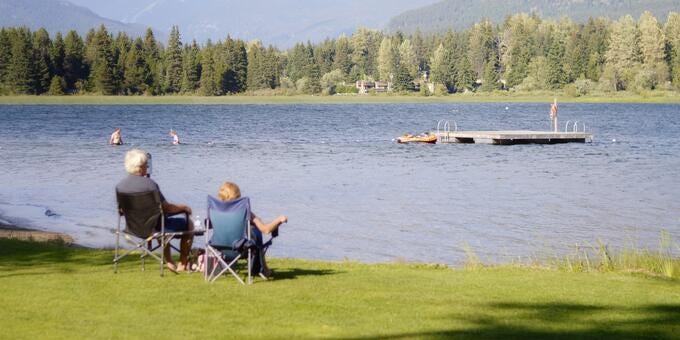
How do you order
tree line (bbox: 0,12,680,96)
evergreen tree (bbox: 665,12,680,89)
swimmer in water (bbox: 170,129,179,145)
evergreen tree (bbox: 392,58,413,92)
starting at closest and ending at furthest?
swimmer in water (bbox: 170,129,179,145)
tree line (bbox: 0,12,680,96)
evergreen tree (bbox: 665,12,680,89)
evergreen tree (bbox: 392,58,413,92)

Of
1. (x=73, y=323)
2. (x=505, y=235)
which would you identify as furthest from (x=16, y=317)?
(x=505, y=235)

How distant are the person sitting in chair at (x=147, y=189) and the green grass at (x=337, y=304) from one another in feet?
1.41

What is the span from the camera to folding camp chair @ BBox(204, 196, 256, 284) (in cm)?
1128

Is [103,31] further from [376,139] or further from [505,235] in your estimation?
[505,235]

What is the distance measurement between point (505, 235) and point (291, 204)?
26.6 ft

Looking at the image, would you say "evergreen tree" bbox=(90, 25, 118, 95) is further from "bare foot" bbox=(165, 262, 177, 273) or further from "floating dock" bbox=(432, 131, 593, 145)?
"bare foot" bbox=(165, 262, 177, 273)

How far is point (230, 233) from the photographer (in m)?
11.3

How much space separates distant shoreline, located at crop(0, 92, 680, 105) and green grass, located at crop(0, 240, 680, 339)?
5167 inches

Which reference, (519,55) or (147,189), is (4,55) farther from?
(147,189)

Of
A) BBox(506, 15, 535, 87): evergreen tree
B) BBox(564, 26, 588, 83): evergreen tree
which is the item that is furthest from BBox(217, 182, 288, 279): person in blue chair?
BBox(506, 15, 535, 87): evergreen tree

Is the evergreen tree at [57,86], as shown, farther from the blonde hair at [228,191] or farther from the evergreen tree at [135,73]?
the blonde hair at [228,191]

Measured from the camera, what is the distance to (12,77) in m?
144

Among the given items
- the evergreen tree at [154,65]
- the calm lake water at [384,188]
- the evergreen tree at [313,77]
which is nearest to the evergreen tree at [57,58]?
the evergreen tree at [154,65]

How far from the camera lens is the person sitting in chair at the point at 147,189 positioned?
38.9ft
